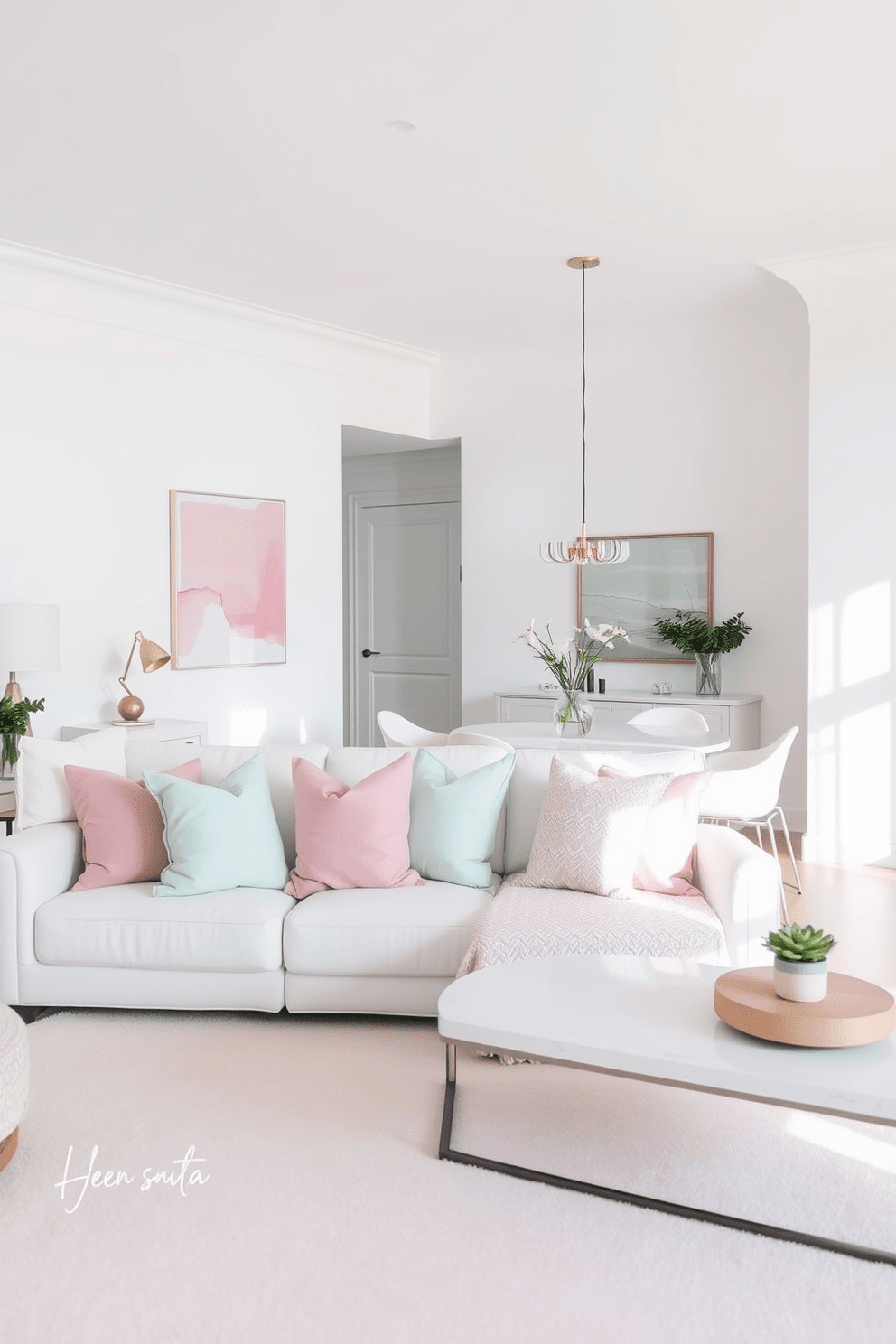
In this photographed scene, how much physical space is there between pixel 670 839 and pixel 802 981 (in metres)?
1.16

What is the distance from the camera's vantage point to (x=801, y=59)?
343 cm

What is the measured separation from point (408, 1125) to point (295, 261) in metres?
3.96

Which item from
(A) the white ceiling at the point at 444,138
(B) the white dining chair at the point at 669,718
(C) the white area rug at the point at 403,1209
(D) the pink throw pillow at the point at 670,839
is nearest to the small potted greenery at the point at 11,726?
(C) the white area rug at the point at 403,1209

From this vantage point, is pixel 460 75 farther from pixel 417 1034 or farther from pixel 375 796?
pixel 417 1034

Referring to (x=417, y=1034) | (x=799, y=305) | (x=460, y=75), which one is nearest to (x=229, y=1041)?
(x=417, y=1034)

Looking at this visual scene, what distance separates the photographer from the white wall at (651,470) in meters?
6.35

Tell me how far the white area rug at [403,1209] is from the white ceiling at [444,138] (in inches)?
113

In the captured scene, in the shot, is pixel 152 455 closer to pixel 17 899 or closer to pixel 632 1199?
pixel 17 899

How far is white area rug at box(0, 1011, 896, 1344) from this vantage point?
206cm

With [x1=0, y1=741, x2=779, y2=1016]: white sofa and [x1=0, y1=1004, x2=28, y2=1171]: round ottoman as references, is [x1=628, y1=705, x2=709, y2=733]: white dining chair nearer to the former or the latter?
[x1=0, y1=741, x2=779, y2=1016]: white sofa

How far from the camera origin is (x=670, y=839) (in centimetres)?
357

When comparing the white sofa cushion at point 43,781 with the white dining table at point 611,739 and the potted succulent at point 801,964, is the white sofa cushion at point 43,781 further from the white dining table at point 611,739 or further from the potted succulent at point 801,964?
the potted succulent at point 801,964

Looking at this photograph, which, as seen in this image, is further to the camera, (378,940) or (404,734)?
(404,734)

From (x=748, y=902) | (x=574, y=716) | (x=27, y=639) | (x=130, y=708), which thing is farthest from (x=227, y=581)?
(x=748, y=902)
